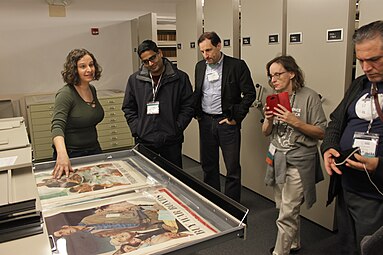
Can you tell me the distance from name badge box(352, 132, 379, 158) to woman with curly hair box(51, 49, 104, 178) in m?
1.54

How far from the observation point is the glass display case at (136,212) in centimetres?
99

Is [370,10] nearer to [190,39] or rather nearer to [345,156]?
[345,156]

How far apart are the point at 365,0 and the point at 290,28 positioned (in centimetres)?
68

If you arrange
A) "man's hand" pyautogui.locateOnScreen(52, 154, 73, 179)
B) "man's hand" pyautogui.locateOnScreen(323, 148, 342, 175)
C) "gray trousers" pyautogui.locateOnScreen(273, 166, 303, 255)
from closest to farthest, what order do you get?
1. "man's hand" pyautogui.locateOnScreen(323, 148, 342, 175)
2. "man's hand" pyautogui.locateOnScreen(52, 154, 73, 179)
3. "gray trousers" pyautogui.locateOnScreen(273, 166, 303, 255)

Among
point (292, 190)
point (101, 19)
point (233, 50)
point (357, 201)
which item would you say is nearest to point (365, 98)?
point (357, 201)

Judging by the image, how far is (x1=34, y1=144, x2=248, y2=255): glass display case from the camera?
0.99 metres

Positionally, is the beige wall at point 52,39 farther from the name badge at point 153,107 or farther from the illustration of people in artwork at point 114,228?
the illustration of people in artwork at point 114,228

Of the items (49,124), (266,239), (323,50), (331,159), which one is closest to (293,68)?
(323,50)

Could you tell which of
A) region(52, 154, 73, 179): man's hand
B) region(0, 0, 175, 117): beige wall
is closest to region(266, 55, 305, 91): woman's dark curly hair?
region(52, 154, 73, 179): man's hand

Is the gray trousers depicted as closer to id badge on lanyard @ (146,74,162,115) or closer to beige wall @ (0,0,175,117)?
id badge on lanyard @ (146,74,162,115)

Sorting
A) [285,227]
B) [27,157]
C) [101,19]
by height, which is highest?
[101,19]

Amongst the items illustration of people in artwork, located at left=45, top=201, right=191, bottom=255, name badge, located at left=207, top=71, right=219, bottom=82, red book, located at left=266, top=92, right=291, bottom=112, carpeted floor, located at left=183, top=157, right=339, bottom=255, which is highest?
name badge, located at left=207, top=71, right=219, bottom=82

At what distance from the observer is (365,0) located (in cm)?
208

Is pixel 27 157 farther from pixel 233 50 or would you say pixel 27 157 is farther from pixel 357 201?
pixel 233 50
